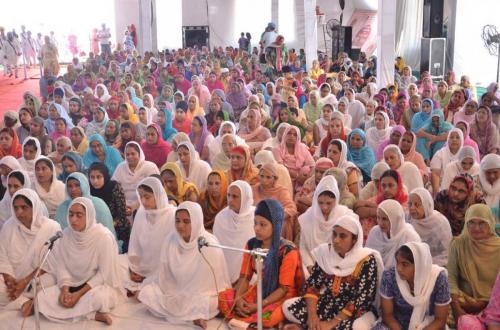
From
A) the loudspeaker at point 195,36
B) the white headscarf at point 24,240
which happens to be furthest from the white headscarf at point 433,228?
the loudspeaker at point 195,36

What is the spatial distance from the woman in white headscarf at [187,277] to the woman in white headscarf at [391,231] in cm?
85

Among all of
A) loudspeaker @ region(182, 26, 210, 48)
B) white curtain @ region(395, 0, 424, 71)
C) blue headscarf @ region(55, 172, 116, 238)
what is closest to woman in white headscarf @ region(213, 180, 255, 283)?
blue headscarf @ region(55, 172, 116, 238)

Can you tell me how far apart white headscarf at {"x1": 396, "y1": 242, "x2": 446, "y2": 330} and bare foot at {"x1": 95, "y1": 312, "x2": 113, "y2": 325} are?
1.50m

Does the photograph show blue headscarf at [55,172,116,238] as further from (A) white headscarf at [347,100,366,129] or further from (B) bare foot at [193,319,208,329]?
(A) white headscarf at [347,100,366,129]

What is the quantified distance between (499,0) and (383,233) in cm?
987

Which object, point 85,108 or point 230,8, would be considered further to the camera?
point 230,8

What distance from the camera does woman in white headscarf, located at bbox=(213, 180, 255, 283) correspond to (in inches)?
147

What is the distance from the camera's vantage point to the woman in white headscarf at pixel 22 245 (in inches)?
139

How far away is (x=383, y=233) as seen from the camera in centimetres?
342

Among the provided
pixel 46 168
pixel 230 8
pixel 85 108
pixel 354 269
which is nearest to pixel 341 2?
pixel 230 8

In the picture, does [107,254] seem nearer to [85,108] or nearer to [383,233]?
[383,233]

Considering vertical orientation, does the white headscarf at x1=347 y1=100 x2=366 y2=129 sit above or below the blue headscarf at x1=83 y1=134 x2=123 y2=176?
above

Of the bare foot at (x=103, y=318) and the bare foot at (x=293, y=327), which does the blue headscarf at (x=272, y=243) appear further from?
the bare foot at (x=103, y=318)

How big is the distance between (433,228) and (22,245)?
7.66 feet
